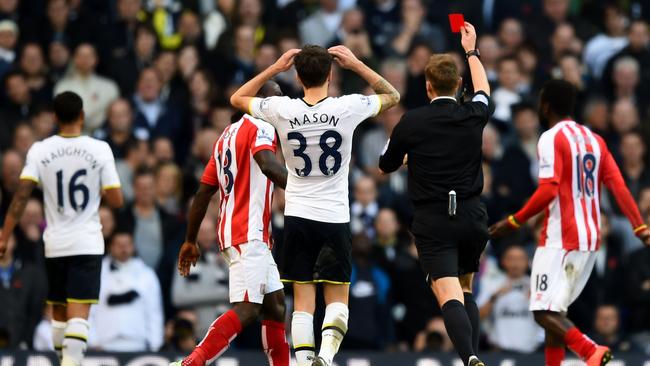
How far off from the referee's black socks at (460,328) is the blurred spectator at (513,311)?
16.7 ft

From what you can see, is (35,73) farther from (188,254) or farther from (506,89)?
(188,254)

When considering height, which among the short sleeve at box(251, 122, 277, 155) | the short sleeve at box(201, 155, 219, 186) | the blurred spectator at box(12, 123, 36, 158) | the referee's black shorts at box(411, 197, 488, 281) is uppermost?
the short sleeve at box(251, 122, 277, 155)

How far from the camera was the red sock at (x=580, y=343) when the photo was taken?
14.1 m

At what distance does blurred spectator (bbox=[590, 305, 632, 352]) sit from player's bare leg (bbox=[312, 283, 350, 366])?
19.1 ft

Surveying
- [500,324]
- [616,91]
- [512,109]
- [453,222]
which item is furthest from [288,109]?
[616,91]

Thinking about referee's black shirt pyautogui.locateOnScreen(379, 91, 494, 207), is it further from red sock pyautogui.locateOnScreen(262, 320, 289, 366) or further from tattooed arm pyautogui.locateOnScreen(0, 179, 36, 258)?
tattooed arm pyautogui.locateOnScreen(0, 179, 36, 258)

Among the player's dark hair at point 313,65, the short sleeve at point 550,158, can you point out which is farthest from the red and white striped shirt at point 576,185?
the player's dark hair at point 313,65

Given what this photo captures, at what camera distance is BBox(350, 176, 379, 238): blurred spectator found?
19094mm

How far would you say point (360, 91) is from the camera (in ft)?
68.8

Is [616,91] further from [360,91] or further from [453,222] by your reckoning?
[453,222]

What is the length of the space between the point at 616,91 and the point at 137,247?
6.87 meters

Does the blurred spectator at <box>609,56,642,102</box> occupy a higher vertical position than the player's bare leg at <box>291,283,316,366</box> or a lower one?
higher

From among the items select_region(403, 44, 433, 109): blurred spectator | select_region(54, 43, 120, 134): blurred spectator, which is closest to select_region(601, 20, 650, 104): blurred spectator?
select_region(403, 44, 433, 109): blurred spectator

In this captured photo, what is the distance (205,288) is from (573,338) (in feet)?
17.3
